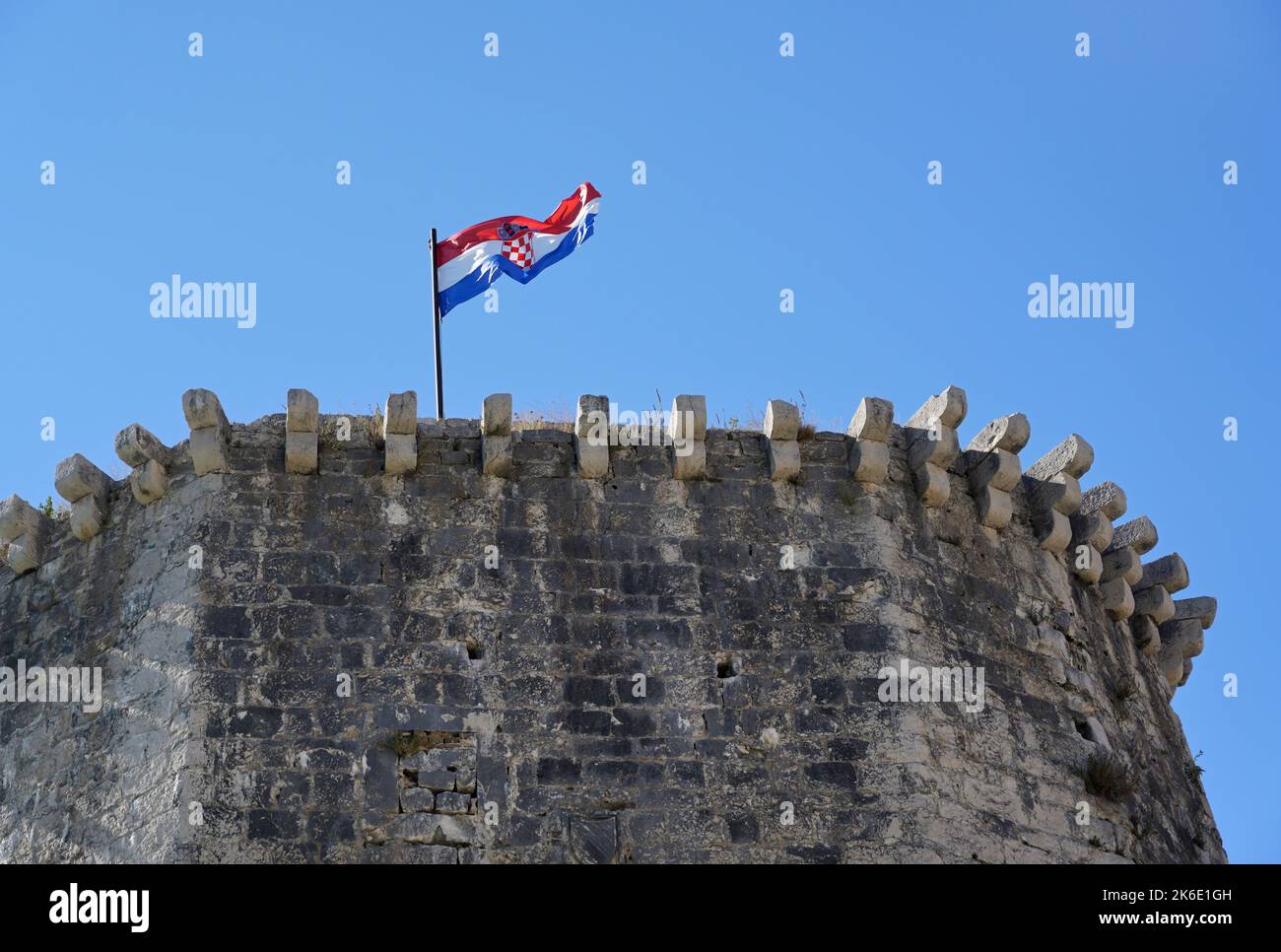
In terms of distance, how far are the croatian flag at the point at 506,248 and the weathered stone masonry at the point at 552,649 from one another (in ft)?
7.10

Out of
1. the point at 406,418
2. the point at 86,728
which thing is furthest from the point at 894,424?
the point at 86,728

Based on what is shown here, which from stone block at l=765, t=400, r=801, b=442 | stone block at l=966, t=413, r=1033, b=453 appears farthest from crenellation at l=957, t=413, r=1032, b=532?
stone block at l=765, t=400, r=801, b=442

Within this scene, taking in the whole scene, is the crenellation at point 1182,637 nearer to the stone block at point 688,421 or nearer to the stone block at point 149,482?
the stone block at point 688,421

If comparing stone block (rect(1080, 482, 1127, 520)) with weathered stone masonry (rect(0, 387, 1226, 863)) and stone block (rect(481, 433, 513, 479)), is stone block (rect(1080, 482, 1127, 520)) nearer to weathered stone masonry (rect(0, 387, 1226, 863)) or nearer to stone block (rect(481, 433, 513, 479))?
weathered stone masonry (rect(0, 387, 1226, 863))

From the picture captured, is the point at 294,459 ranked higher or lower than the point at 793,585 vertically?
higher

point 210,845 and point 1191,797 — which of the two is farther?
point 1191,797

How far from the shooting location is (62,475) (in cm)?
1494

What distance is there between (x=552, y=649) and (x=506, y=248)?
3.84m
